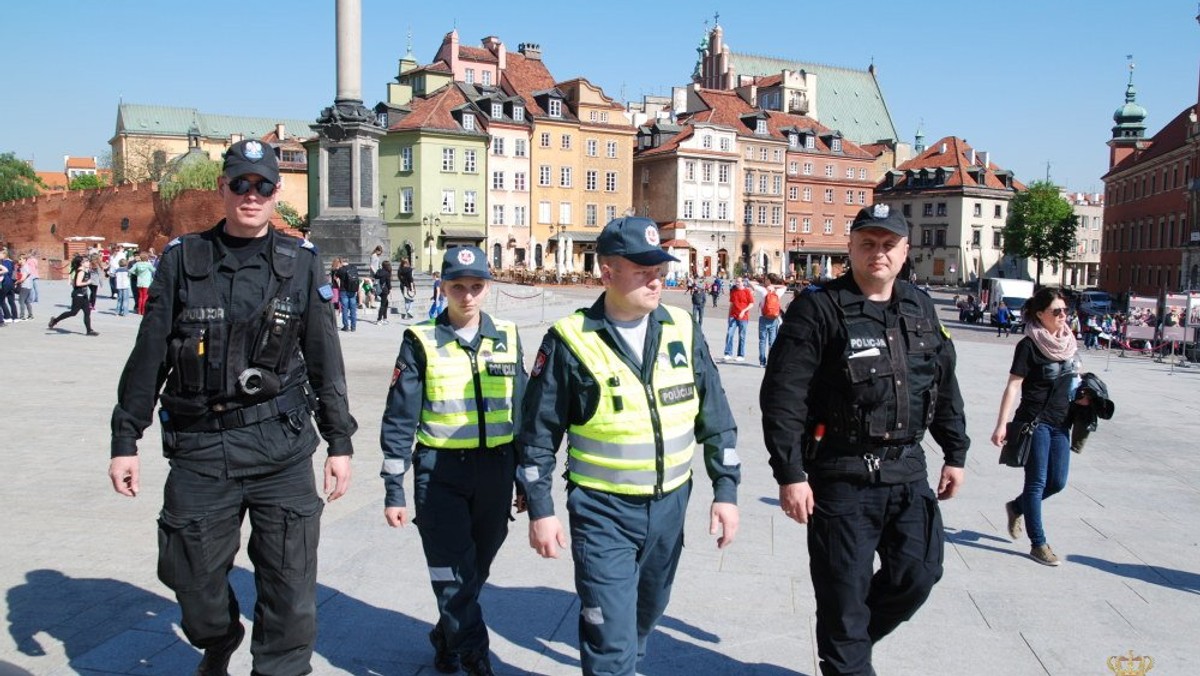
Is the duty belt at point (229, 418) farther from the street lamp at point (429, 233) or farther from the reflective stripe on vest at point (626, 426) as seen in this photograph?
the street lamp at point (429, 233)

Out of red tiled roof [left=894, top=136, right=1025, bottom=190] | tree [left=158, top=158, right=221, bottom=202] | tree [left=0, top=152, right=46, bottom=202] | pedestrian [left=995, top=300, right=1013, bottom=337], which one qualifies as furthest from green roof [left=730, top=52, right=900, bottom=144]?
tree [left=0, top=152, right=46, bottom=202]

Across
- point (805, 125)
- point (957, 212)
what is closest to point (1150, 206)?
point (957, 212)

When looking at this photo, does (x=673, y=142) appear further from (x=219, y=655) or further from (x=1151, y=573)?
(x=219, y=655)

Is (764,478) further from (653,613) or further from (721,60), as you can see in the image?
(721,60)

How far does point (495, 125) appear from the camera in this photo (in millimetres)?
67188

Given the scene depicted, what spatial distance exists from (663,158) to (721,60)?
29371 millimetres

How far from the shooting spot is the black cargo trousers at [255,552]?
11.8 ft

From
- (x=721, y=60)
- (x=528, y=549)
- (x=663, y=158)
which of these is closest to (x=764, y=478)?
(x=528, y=549)

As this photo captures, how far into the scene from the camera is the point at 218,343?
361 centimetres

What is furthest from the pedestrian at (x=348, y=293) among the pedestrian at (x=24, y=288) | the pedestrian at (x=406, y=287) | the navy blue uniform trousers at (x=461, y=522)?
the navy blue uniform trousers at (x=461, y=522)

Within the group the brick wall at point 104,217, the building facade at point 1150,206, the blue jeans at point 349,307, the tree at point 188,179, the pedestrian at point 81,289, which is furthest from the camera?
the tree at point 188,179

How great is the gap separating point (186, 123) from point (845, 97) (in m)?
87.2

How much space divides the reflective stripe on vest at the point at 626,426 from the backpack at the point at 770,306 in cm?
1543

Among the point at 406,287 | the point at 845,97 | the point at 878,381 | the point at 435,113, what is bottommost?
the point at 406,287
